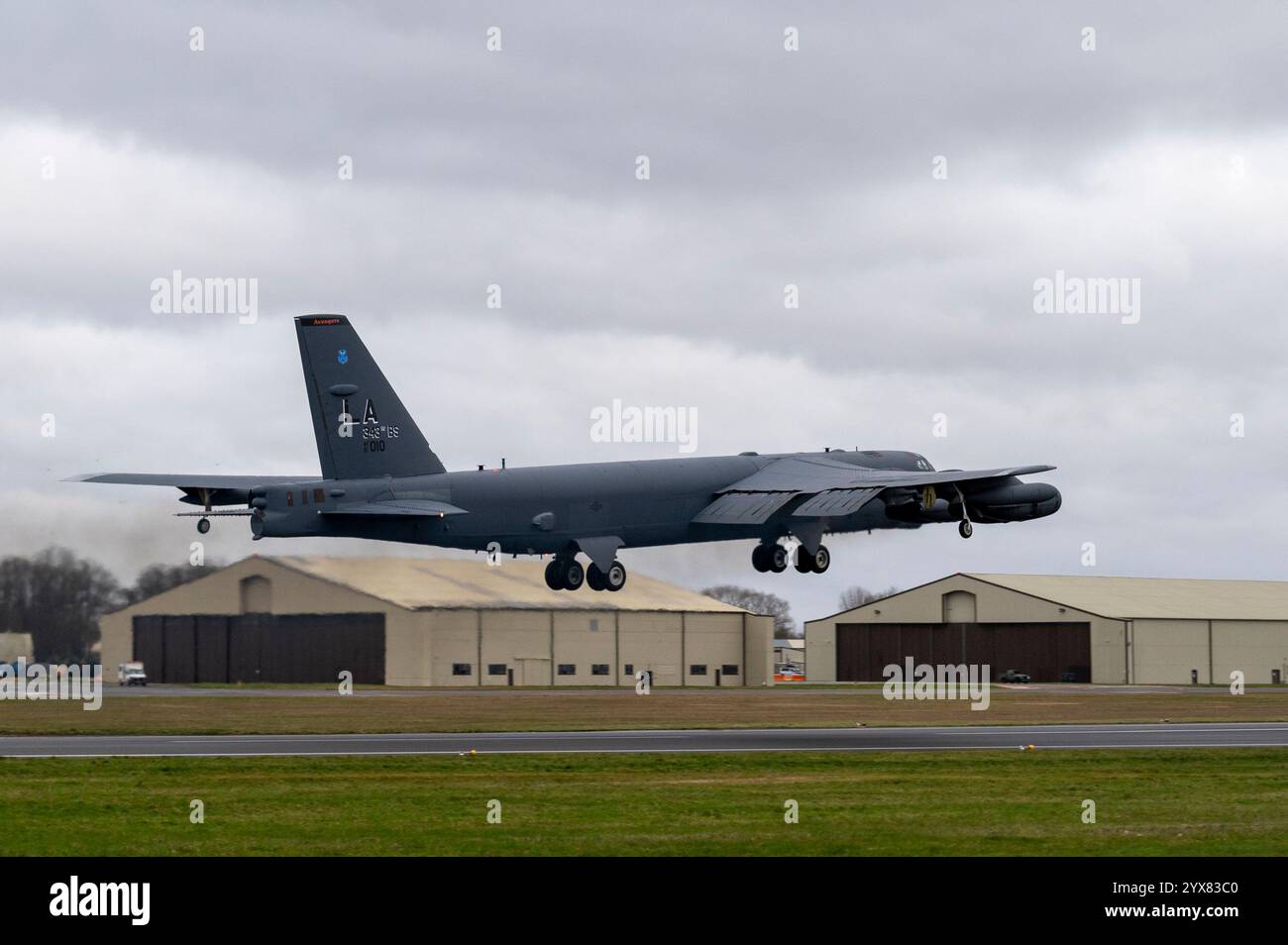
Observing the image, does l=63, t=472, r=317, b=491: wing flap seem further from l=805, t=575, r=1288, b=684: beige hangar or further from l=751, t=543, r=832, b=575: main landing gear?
l=805, t=575, r=1288, b=684: beige hangar

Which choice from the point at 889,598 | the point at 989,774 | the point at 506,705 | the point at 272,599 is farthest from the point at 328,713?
the point at 889,598

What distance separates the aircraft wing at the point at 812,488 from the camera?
6681 cm

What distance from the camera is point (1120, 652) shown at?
5059 inches

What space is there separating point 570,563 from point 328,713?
16.6m

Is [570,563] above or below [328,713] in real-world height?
above

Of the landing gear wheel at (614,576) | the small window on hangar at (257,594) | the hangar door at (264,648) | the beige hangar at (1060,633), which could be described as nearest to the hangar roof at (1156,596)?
the beige hangar at (1060,633)

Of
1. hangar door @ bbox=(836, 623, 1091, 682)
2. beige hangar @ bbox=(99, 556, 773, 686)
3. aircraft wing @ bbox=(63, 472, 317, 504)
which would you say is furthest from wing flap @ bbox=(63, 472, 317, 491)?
hangar door @ bbox=(836, 623, 1091, 682)

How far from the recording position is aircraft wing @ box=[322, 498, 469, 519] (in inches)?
2347

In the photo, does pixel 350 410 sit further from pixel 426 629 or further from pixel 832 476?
pixel 426 629

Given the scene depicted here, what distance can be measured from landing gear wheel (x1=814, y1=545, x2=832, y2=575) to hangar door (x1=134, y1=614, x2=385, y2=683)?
37.5 meters

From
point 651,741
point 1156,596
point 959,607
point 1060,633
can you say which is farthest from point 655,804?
point 1156,596

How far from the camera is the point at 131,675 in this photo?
98.7m
